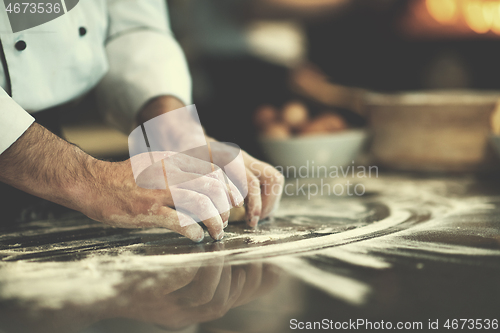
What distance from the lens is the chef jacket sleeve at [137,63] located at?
0.86 meters

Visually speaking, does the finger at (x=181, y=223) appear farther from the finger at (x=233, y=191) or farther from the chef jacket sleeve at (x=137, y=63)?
the chef jacket sleeve at (x=137, y=63)

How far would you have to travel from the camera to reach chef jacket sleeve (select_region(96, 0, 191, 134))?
2.81ft

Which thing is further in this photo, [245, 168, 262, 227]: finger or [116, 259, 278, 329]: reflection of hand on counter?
[245, 168, 262, 227]: finger

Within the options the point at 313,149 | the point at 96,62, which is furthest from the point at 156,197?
the point at 313,149

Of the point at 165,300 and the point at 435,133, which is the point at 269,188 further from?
the point at 435,133

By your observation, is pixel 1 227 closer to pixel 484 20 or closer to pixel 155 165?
pixel 155 165

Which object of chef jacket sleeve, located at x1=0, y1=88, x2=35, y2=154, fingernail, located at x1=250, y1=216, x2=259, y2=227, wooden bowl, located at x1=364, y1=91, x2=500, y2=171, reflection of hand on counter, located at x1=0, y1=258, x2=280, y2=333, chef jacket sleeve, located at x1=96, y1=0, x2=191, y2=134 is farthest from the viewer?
wooden bowl, located at x1=364, y1=91, x2=500, y2=171

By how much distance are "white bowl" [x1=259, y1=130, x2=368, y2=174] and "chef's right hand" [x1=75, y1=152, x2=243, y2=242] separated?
54cm

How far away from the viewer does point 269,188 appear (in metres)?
0.64

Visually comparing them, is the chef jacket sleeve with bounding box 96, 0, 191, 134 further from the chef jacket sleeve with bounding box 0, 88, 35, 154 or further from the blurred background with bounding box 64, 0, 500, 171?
the blurred background with bounding box 64, 0, 500, 171

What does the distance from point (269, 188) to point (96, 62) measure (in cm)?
46

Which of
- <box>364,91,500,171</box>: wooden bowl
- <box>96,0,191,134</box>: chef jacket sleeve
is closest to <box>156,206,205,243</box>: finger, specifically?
<box>96,0,191,134</box>: chef jacket sleeve

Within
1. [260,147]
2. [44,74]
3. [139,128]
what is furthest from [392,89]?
[44,74]

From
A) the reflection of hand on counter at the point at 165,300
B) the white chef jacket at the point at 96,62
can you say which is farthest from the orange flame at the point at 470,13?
the reflection of hand on counter at the point at 165,300
